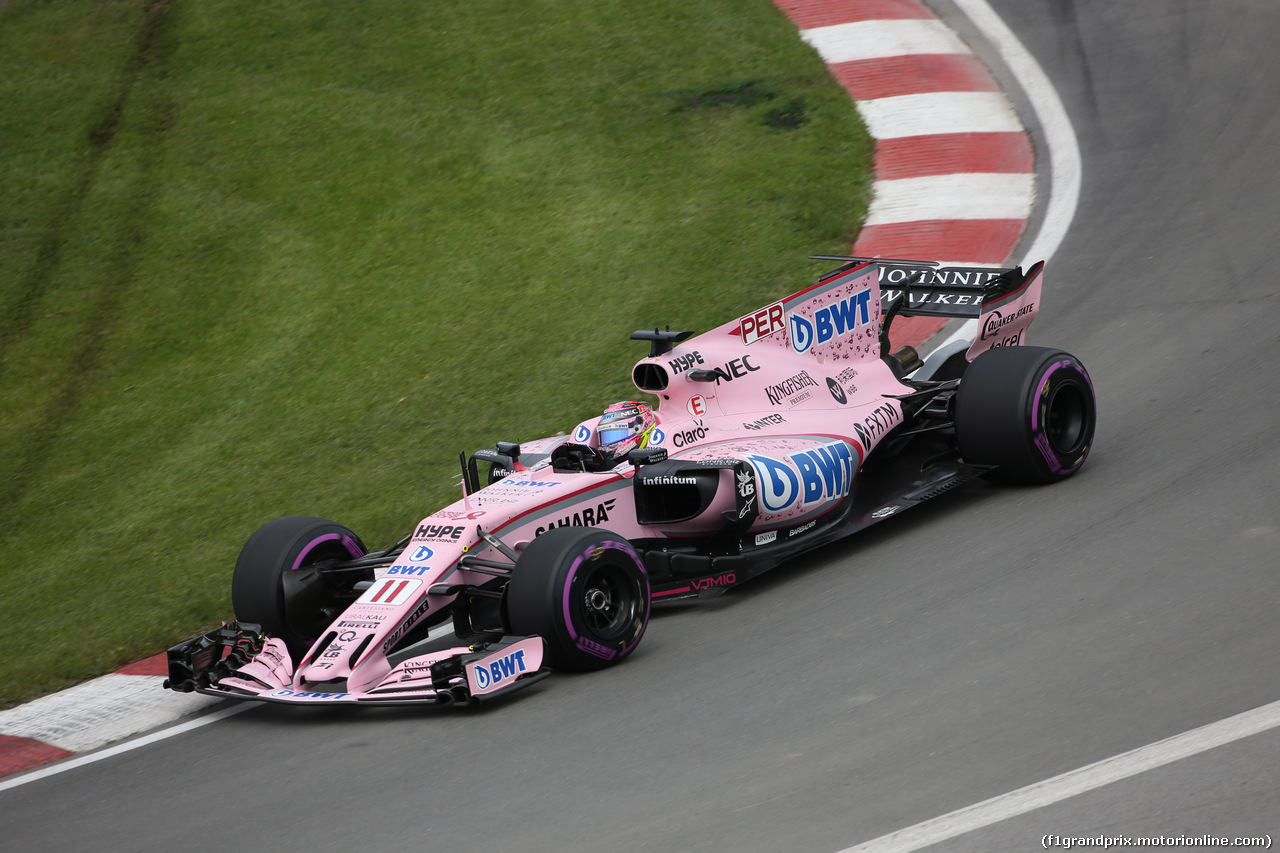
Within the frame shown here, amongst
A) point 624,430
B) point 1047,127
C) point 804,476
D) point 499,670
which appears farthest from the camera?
point 1047,127

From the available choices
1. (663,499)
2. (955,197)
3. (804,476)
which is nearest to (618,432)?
(663,499)

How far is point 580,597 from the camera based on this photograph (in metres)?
→ 6.09

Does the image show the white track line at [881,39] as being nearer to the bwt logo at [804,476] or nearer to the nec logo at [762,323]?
the nec logo at [762,323]

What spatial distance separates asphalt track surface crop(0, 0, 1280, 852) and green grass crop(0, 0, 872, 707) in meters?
2.59

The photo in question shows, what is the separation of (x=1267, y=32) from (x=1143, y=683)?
37.3 ft

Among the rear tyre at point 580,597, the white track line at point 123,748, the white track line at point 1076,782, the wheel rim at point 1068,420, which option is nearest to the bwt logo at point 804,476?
the rear tyre at point 580,597

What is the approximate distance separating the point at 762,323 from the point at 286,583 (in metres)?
2.98

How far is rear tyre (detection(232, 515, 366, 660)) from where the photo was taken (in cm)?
687

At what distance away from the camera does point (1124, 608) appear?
5898 millimetres

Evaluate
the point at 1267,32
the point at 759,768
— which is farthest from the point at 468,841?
the point at 1267,32

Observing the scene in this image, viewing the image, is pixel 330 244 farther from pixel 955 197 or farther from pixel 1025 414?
pixel 1025 414

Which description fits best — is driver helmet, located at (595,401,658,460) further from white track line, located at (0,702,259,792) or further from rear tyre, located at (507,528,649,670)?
white track line, located at (0,702,259,792)

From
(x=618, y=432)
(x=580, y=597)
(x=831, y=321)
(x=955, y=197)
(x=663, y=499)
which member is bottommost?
(x=580, y=597)

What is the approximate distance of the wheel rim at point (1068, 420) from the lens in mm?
7719
